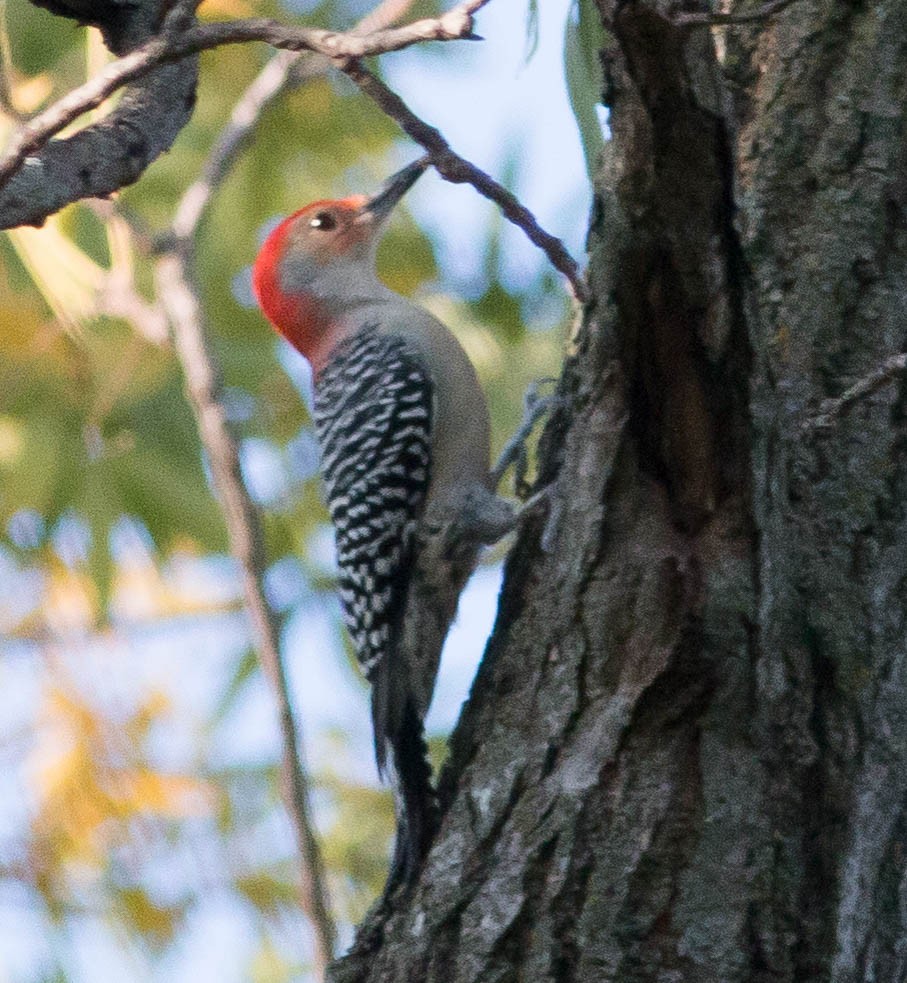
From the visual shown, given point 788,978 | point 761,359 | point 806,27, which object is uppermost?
point 806,27

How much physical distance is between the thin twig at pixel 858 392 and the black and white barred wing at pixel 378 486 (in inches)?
71.5

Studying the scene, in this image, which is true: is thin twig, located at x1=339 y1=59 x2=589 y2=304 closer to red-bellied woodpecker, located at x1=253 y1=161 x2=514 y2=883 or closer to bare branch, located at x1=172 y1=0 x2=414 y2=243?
red-bellied woodpecker, located at x1=253 y1=161 x2=514 y2=883

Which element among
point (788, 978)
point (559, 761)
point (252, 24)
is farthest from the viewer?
point (559, 761)

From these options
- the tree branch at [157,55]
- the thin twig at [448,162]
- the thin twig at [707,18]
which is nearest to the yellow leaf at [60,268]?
the tree branch at [157,55]

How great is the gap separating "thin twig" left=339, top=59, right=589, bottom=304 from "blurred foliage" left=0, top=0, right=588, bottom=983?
6.71 ft

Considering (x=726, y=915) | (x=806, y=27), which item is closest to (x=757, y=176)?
(x=806, y=27)

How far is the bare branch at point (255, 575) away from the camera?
412 cm

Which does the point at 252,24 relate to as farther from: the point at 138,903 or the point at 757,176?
the point at 138,903

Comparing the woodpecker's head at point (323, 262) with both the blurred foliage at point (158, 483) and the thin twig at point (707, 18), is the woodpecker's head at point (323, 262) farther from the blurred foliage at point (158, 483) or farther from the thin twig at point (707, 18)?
the thin twig at point (707, 18)

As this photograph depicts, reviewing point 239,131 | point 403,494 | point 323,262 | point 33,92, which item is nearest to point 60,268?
point 33,92

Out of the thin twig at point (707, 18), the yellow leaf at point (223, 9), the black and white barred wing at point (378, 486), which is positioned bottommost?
the thin twig at point (707, 18)

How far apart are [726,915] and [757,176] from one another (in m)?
1.69

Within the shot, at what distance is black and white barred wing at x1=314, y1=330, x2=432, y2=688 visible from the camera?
4.67 meters

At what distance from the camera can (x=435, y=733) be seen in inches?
263
